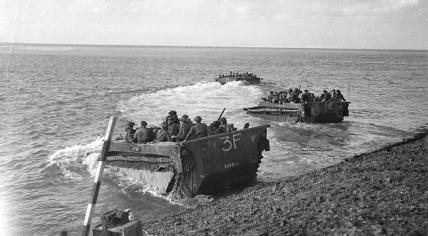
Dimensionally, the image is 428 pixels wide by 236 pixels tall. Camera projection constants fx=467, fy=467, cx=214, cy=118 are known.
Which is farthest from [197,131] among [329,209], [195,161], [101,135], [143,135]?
[101,135]

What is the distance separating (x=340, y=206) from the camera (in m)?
8.02

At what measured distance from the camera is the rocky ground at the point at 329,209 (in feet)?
23.5

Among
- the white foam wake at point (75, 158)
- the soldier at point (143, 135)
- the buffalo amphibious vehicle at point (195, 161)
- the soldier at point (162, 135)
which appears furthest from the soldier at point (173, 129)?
the white foam wake at point (75, 158)

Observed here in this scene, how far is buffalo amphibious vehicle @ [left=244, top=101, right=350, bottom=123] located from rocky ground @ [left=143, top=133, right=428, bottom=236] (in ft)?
42.5

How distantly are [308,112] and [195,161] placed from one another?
13967mm

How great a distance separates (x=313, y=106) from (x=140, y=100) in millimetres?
15510

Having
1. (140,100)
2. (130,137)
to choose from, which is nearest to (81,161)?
(130,137)

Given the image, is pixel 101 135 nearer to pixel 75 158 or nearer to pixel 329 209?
pixel 75 158

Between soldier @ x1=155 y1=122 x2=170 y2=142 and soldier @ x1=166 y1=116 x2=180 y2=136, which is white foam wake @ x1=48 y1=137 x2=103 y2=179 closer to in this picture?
soldier @ x1=155 y1=122 x2=170 y2=142

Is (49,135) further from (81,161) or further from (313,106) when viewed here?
(313,106)

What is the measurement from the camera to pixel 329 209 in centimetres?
795

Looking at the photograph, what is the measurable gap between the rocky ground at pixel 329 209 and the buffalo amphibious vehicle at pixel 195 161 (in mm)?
1040

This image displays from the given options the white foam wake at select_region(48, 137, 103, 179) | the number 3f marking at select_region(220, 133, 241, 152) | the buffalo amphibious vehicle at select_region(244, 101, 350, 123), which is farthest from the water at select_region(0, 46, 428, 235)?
the number 3f marking at select_region(220, 133, 241, 152)

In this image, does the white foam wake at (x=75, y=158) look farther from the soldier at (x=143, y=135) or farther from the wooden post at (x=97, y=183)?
the wooden post at (x=97, y=183)
